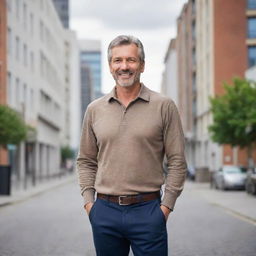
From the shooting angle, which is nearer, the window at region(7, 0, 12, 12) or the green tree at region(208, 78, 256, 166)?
the green tree at region(208, 78, 256, 166)

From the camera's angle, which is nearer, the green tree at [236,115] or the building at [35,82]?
the green tree at [236,115]

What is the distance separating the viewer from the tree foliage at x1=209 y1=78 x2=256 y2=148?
36.8 meters

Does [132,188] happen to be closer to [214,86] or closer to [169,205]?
[169,205]

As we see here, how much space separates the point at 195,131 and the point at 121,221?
6939 cm

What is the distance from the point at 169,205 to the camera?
12.2ft

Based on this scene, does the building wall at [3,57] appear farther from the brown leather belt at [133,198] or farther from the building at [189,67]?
the brown leather belt at [133,198]

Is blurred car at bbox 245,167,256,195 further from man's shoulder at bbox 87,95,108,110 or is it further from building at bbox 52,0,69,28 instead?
building at bbox 52,0,69,28

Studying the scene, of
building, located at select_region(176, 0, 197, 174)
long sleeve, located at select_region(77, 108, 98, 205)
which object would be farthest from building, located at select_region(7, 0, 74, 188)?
long sleeve, located at select_region(77, 108, 98, 205)

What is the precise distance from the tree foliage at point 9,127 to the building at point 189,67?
115 ft

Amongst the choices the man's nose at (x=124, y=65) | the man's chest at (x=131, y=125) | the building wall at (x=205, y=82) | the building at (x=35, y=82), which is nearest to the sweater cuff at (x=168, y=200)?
the man's chest at (x=131, y=125)

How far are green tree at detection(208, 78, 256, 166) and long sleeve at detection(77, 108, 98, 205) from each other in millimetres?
32182

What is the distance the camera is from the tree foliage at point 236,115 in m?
36.8

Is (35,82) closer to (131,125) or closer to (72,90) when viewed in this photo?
(131,125)

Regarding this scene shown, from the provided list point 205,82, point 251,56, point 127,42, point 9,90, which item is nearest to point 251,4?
point 251,56
